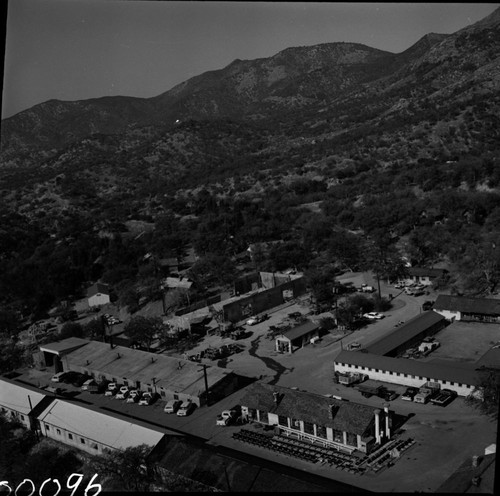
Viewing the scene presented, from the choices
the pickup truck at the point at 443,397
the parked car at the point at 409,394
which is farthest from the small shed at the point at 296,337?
the pickup truck at the point at 443,397

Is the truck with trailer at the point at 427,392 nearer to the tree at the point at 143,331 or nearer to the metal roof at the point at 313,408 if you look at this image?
the metal roof at the point at 313,408

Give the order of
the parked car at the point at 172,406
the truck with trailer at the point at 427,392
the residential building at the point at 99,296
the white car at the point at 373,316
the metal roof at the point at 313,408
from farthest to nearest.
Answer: the residential building at the point at 99,296 → the white car at the point at 373,316 → the parked car at the point at 172,406 → the truck with trailer at the point at 427,392 → the metal roof at the point at 313,408

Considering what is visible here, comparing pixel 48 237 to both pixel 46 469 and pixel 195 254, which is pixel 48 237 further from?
pixel 46 469

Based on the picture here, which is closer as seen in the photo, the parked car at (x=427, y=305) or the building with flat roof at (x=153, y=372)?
the building with flat roof at (x=153, y=372)

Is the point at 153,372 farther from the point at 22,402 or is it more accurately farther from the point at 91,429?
the point at 91,429

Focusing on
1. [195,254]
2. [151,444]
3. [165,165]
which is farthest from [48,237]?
[151,444]

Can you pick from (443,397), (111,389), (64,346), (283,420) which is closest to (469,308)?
(443,397)

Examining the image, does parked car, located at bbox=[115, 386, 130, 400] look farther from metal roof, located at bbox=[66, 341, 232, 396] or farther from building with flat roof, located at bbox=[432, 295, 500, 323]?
building with flat roof, located at bbox=[432, 295, 500, 323]

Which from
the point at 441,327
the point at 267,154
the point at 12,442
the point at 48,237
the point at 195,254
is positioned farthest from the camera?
the point at 267,154
